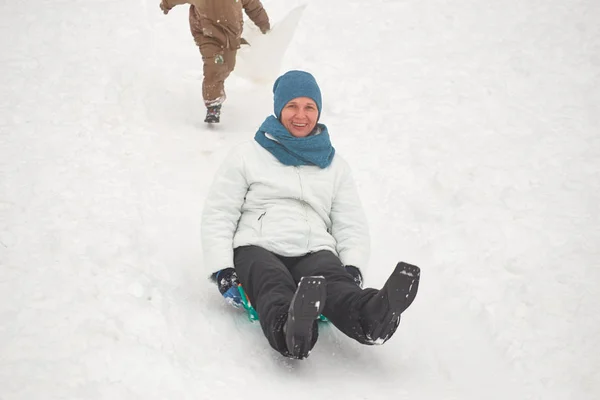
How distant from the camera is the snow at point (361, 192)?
2.07 m

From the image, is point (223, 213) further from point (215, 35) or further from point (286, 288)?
point (215, 35)

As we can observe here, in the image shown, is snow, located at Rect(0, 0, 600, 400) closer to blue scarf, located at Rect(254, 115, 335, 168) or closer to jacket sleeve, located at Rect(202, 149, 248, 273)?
jacket sleeve, located at Rect(202, 149, 248, 273)

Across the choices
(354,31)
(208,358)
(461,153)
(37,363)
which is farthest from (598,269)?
(354,31)

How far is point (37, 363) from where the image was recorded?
170 cm

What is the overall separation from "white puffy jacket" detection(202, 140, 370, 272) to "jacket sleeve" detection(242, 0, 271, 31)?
2.47 metres

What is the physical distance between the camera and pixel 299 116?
2775mm

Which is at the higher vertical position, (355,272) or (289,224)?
(289,224)

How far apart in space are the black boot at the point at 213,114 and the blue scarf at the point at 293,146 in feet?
6.48

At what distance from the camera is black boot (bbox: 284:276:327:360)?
1.82 m

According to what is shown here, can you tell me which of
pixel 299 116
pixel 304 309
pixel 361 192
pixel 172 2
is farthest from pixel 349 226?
pixel 172 2

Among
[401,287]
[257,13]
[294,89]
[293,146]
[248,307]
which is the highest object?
[257,13]

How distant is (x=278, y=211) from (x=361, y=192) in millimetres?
1491

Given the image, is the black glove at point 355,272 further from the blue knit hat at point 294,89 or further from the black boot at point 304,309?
the blue knit hat at point 294,89

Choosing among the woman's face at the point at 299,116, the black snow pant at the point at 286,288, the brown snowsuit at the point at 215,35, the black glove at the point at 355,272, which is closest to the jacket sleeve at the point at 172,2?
the brown snowsuit at the point at 215,35
